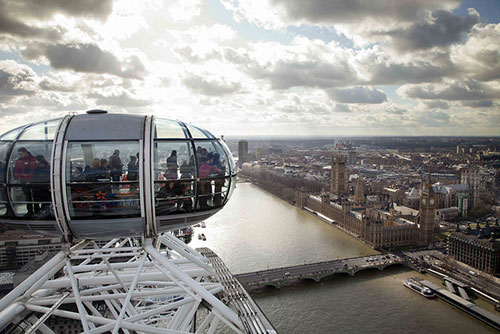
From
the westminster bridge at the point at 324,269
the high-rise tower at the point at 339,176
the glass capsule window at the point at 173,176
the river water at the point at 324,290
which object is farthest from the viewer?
the high-rise tower at the point at 339,176

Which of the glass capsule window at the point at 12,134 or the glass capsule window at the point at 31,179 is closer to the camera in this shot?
the glass capsule window at the point at 31,179

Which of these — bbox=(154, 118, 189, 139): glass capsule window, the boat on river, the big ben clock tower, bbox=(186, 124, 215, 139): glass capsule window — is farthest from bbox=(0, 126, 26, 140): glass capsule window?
the big ben clock tower

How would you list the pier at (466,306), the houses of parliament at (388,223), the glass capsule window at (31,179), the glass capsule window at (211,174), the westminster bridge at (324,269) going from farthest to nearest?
1. the houses of parliament at (388,223)
2. the westminster bridge at (324,269)
3. the pier at (466,306)
4. the glass capsule window at (211,174)
5. the glass capsule window at (31,179)

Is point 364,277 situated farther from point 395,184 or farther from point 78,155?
point 395,184

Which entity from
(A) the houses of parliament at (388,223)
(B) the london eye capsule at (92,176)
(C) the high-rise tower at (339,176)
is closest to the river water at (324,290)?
(A) the houses of parliament at (388,223)

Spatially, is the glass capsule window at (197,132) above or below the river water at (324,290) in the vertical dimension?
above

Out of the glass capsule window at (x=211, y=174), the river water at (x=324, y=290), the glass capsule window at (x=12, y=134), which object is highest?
the glass capsule window at (x=12, y=134)

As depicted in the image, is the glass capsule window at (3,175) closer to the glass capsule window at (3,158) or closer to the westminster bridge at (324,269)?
the glass capsule window at (3,158)

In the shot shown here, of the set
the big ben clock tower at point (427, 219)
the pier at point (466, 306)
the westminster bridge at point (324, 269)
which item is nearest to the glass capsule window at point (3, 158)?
the westminster bridge at point (324, 269)
